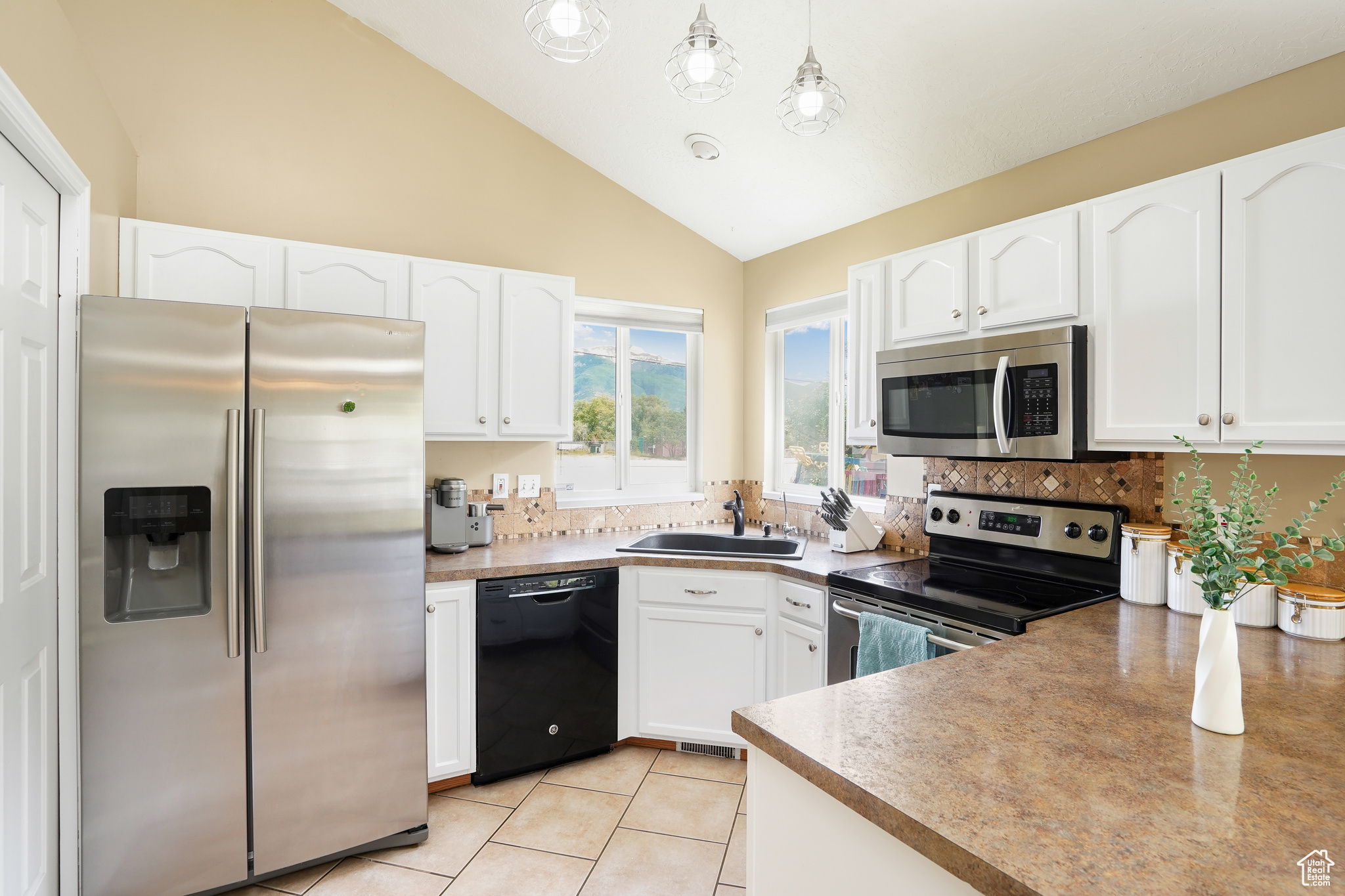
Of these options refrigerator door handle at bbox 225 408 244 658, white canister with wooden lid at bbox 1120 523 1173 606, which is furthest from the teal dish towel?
refrigerator door handle at bbox 225 408 244 658

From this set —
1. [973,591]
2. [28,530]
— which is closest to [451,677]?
[28,530]

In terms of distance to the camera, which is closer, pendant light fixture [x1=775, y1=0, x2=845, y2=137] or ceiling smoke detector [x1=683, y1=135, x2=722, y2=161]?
pendant light fixture [x1=775, y1=0, x2=845, y2=137]

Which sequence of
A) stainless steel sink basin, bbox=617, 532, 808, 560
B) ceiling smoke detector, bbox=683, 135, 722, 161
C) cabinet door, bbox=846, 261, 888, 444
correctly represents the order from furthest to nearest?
stainless steel sink basin, bbox=617, 532, 808, 560 < ceiling smoke detector, bbox=683, 135, 722, 161 < cabinet door, bbox=846, 261, 888, 444

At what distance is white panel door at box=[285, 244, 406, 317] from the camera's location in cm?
242

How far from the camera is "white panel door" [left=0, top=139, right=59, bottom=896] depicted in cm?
146

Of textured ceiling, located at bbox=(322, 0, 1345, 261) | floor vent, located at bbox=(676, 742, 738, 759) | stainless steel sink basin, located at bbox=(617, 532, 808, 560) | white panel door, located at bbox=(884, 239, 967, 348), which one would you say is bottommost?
floor vent, located at bbox=(676, 742, 738, 759)

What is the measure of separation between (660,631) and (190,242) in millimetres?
2248

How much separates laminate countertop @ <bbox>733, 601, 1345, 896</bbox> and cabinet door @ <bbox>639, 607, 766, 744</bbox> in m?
1.33

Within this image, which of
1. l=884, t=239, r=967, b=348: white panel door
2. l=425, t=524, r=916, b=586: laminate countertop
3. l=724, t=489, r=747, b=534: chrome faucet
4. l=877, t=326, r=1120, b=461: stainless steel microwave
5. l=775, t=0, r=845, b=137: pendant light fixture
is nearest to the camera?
l=775, t=0, r=845, b=137: pendant light fixture

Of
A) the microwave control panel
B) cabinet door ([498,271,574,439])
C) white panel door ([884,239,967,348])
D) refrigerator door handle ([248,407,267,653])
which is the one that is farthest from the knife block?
refrigerator door handle ([248,407,267,653])

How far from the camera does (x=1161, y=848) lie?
0.77 m

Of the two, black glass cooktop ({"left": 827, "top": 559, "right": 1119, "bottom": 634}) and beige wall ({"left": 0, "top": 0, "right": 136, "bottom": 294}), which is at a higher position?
beige wall ({"left": 0, "top": 0, "right": 136, "bottom": 294})

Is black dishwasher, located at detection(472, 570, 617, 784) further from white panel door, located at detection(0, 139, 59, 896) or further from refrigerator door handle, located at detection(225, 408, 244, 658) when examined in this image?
white panel door, located at detection(0, 139, 59, 896)

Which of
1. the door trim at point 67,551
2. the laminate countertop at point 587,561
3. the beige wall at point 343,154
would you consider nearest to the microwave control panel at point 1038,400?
the laminate countertop at point 587,561
